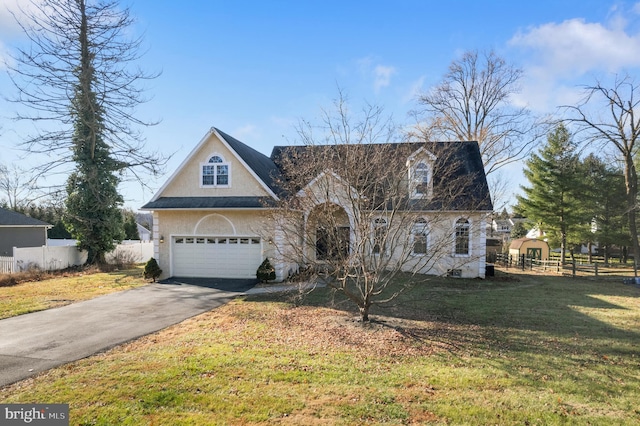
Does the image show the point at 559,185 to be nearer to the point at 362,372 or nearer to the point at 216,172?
the point at 216,172

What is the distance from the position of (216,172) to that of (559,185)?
24.7m

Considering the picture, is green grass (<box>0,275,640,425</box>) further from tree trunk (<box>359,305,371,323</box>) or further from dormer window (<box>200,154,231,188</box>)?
dormer window (<box>200,154,231,188</box>)

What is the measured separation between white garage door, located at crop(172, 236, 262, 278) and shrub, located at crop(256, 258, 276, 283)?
1.06m

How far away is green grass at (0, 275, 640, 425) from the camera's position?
4996 mm

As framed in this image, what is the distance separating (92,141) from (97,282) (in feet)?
32.3

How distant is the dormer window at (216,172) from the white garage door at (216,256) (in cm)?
271

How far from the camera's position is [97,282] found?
1742cm

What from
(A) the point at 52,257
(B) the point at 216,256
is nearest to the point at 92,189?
(A) the point at 52,257

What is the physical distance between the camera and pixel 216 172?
18078 mm

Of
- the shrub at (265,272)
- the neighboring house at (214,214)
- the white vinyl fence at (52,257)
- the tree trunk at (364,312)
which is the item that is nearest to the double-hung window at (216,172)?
the neighboring house at (214,214)

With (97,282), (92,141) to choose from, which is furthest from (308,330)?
(92,141)

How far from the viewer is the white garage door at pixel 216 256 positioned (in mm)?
17734

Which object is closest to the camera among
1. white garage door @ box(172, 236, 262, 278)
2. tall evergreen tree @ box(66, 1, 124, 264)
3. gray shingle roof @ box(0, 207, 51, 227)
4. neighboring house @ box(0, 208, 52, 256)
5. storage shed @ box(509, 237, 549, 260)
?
white garage door @ box(172, 236, 262, 278)

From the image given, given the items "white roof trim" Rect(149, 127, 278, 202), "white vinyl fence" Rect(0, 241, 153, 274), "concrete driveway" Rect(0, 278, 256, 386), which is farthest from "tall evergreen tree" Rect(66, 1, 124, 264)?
"concrete driveway" Rect(0, 278, 256, 386)
